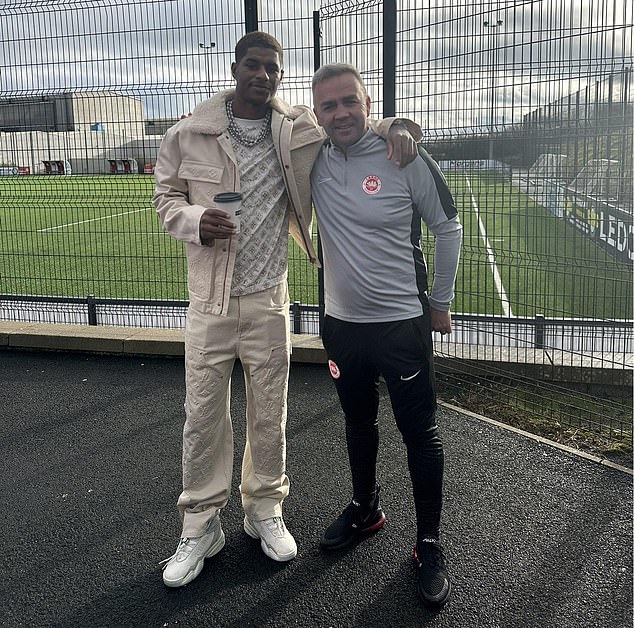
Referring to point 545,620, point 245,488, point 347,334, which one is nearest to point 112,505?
point 245,488

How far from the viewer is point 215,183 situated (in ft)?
10.1

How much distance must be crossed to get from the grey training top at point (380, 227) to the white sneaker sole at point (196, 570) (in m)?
1.23

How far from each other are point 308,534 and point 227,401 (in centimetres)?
79

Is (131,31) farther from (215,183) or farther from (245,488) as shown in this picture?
(245,488)

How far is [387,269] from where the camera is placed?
2.99 metres

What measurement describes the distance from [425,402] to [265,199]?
111 cm

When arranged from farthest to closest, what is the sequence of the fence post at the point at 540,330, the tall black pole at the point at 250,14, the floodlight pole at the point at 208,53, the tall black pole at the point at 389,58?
1. the floodlight pole at the point at 208,53
2. the tall black pole at the point at 250,14
3. the fence post at the point at 540,330
4. the tall black pole at the point at 389,58

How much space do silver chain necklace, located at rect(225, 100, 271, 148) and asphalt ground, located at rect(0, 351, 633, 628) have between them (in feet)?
6.16

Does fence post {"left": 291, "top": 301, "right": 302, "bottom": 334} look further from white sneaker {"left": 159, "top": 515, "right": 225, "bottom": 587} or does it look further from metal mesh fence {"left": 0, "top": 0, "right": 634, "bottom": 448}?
white sneaker {"left": 159, "top": 515, "right": 225, "bottom": 587}

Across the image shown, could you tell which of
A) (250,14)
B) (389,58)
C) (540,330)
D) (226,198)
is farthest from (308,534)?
(250,14)

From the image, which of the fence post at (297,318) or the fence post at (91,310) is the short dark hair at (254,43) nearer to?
the fence post at (297,318)

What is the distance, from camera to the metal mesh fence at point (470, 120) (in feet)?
14.4

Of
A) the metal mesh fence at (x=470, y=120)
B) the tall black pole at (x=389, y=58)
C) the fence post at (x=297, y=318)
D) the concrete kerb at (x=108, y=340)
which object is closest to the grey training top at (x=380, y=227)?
the metal mesh fence at (x=470, y=120)

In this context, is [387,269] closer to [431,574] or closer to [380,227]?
[380,227]
